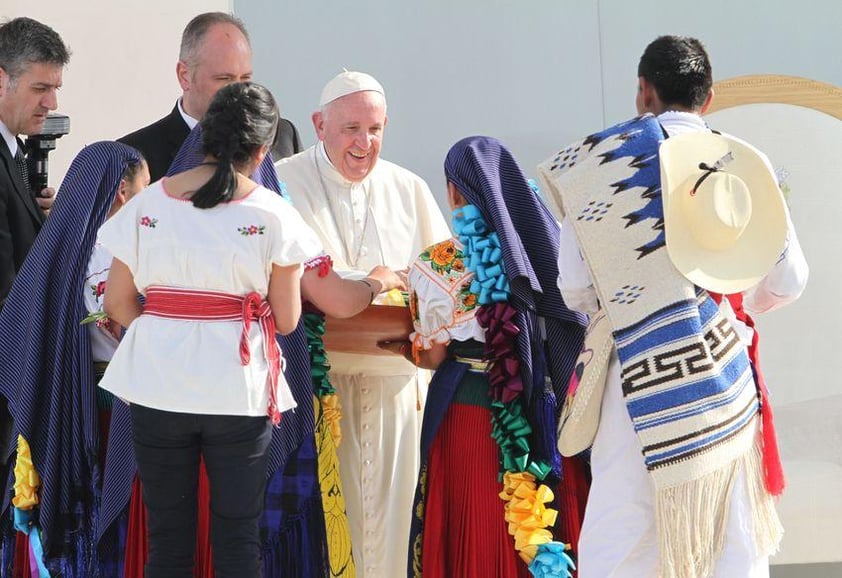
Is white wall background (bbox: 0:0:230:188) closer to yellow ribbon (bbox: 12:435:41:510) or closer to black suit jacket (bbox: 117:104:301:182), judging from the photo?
black suit jacket (bbox: 117:104:301:182)

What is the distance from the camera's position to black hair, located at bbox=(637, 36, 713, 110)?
329 cm

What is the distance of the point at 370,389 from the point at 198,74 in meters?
1.33

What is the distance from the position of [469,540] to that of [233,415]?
895 millimetres

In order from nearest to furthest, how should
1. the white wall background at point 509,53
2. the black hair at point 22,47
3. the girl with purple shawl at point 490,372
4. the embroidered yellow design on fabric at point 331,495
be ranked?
1. the girl with purple shawl at point 490,372
2. the embroidered yellow design on fabric at point 331,495
3. the black hair at point 22,47
4. the white wall background at point 509,53

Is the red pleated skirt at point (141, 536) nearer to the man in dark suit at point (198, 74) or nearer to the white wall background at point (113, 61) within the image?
the man in dark suit at point (198, 74)

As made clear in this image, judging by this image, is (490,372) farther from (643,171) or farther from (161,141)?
(161,141)

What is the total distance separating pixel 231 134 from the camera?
3209mm

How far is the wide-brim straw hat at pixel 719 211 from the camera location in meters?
3.10

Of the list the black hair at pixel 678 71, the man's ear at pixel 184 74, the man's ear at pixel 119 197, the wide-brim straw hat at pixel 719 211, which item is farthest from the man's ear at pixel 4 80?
the wide-brim straw hat at pixel 719 211

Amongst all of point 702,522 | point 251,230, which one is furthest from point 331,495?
point 702,522

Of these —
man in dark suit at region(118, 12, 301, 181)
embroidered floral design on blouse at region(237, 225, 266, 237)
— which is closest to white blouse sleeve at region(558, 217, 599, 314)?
embroidered floral design on blouse at region(237, 225, 266, 237)

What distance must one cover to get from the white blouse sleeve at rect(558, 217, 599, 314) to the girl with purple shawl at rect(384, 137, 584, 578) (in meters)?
0.31

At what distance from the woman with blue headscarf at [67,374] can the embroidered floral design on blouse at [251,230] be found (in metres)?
0.72

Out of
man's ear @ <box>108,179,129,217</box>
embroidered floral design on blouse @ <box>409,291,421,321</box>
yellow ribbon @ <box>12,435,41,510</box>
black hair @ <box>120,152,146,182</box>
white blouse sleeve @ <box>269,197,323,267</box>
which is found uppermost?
black hair @ <box>120,152,146,182</box>
